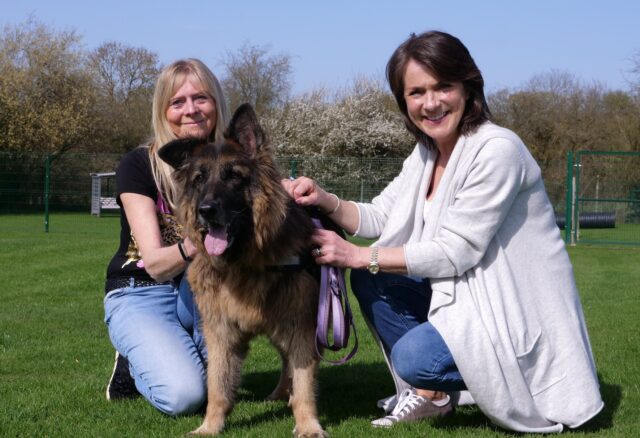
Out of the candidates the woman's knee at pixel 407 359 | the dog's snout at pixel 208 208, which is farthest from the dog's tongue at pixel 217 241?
the woman's knee at pixel 407 359

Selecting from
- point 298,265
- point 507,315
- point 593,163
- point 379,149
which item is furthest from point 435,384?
point 379,149

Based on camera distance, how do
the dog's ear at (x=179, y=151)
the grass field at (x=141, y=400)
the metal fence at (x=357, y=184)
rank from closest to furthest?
the dog's ear at (x=179, y=151), the grass field at (x=141, y=400), the metal fence at (x=357, y=184)

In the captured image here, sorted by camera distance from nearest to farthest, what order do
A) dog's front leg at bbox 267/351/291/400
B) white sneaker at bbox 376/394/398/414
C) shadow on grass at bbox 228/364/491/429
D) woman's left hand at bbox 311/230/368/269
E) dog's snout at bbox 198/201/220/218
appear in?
dog's snout at bbox 198/201/220/218, woman's left hand at bbox 311/230/368/269, shadow on grass at bbox 228/364/491/429, white sneaker at bbox 376/394/398/414, dog's front leg at bbox 267/351/291/400

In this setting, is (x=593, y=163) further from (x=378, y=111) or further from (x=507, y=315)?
(x=507, y=315)

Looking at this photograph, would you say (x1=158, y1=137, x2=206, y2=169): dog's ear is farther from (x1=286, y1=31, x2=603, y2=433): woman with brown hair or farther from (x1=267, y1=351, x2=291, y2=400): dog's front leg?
(x1=267, y1=351, x2=291, y2=400): dog's front leg

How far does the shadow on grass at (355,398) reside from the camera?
4.61 metres

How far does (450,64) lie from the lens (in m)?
4.20

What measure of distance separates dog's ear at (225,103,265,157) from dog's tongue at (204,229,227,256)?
1.70ft

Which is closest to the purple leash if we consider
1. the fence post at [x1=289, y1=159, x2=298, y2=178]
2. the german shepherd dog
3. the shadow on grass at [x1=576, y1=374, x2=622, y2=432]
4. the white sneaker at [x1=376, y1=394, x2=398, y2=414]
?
the german shepherd dog

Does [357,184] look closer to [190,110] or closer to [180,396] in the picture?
[190,110]

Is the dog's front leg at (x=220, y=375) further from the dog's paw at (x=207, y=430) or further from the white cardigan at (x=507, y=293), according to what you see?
the white cardigan at (x=507, y=293)

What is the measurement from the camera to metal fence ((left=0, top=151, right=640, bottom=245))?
22781 millimetres

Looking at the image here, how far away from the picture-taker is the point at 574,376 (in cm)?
405

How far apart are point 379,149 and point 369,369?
3124cm
